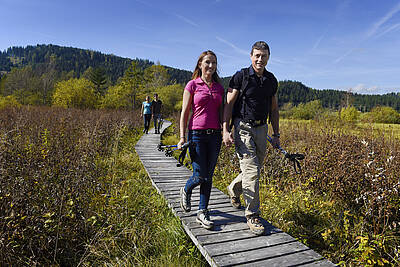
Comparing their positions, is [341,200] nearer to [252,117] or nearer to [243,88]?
[252,117]

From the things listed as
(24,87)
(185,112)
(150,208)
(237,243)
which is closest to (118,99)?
(24,87)

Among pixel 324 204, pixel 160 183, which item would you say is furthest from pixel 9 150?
pixel 324 204

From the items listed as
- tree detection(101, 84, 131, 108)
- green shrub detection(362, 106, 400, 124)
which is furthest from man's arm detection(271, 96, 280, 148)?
tree detection(101, 84, 131, 108)

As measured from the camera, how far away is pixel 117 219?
3.37m

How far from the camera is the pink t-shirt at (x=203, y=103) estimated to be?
2.74 metres

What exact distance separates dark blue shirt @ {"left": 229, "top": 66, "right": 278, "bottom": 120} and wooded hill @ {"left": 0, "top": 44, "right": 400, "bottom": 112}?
1832 inches

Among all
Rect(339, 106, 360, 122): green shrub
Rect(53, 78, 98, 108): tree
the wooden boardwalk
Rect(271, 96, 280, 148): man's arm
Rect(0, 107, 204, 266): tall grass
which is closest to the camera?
the wooden boardwalk

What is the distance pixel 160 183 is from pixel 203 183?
2203mm

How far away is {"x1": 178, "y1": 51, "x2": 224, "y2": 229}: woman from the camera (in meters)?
2.75

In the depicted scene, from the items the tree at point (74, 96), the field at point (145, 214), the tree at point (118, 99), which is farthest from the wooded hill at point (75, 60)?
the field at point (145, 214)

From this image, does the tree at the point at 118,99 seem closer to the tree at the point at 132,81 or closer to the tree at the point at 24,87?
the tree at the point at 132,81

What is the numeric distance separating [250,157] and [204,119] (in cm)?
72

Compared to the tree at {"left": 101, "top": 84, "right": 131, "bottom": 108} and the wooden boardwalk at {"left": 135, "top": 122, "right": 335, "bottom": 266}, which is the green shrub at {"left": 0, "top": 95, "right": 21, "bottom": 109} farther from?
the wooden boardwalk at {"left": 135, "top": 122, "right": 335, "bottom": 266}

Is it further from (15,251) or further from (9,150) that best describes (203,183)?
(9,150)
